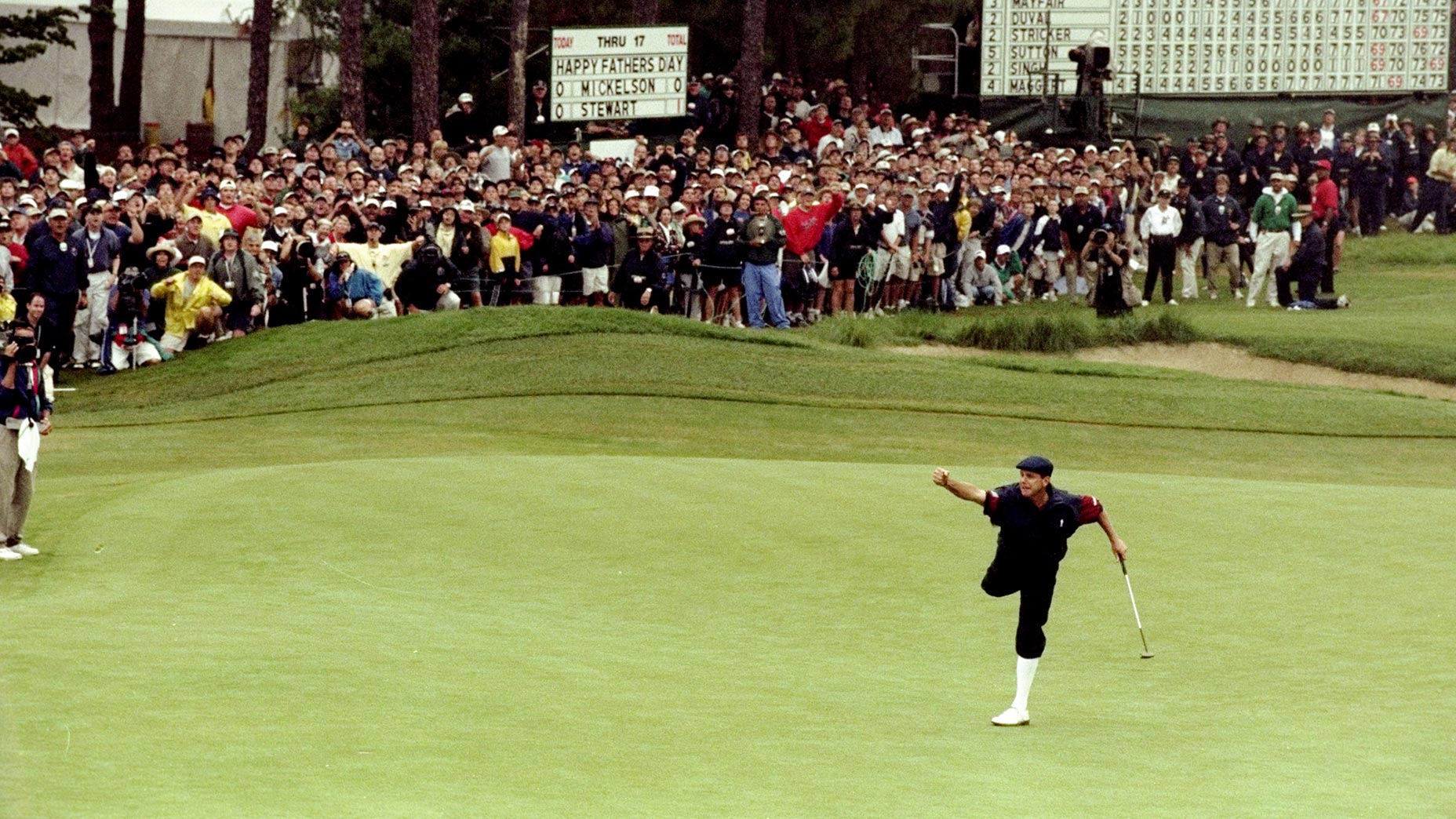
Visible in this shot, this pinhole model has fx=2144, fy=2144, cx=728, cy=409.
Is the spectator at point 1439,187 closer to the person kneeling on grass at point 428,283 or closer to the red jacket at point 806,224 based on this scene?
the red jacket at point 806,224

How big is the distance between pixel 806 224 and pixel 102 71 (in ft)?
62.1

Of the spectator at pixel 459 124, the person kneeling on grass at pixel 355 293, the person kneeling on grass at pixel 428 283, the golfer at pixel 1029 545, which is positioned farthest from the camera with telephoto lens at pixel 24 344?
the spectator at pixel 459 124

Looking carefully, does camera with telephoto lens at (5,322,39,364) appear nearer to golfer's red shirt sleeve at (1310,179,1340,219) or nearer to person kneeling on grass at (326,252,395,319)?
person kneeling on grass at (326,252,395,319)

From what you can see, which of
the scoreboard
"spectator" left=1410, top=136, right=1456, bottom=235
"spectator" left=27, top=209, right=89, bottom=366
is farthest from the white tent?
"spectator" left=1410, top=136, right=1456, bottom=235

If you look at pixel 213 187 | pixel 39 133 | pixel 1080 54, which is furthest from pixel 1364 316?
pixel 39 133

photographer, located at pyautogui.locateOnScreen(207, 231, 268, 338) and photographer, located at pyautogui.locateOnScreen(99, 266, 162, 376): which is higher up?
photographer, located at pyautogui.locateOnScreen(207, 231, 268, 338)

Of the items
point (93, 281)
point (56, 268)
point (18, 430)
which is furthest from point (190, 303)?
point (18, 430)

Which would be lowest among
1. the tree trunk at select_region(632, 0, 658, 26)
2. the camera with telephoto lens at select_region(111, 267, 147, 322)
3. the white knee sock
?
the white knee sock

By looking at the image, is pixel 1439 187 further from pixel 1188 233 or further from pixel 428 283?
pixel 428 283

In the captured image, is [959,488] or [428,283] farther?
[428,283]

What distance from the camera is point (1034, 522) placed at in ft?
39.3

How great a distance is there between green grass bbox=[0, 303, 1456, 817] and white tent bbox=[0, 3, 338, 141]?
23.6 metres

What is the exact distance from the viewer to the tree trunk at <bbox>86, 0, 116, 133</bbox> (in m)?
43.7

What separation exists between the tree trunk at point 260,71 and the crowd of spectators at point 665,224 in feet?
14.1
